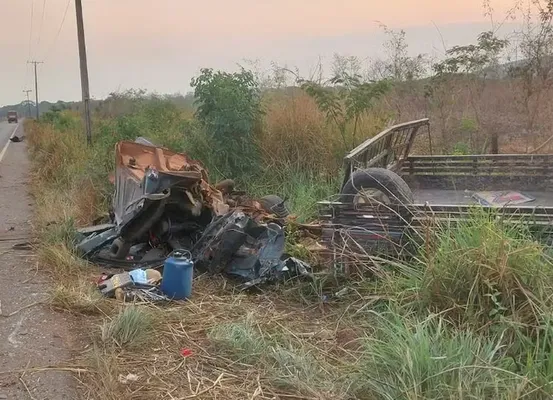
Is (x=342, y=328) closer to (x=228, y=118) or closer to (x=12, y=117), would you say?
(x=228, y=118)

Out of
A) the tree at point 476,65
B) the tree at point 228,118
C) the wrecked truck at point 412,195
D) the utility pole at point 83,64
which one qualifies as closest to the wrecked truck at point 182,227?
the wrecked truck at point 412,195

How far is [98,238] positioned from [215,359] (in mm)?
3234

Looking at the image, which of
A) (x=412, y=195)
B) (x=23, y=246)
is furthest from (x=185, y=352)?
(x=23, y=246)

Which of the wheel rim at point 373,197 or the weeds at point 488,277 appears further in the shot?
the wheel rim at point 373,197

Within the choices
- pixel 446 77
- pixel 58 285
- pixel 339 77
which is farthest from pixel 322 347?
pixel 446 77

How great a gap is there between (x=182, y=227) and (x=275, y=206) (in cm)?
126

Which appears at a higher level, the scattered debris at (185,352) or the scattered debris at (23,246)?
the scattered debris at (23,246)

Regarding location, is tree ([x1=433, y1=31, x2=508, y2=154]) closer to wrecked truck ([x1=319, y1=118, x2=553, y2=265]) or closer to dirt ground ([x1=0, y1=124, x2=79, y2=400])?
wrecked truck ([x1=319, y1=118, x2=553, y2=265])

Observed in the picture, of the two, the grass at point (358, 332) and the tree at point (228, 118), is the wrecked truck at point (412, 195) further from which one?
the tree at point (228, 118)

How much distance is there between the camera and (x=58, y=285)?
5.54 metres

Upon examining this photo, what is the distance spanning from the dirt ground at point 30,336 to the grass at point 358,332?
162 millimetres

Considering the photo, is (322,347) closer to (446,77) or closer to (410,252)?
(410,252)

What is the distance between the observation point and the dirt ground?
3.68 m

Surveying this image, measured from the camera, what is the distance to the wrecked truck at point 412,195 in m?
4.50
